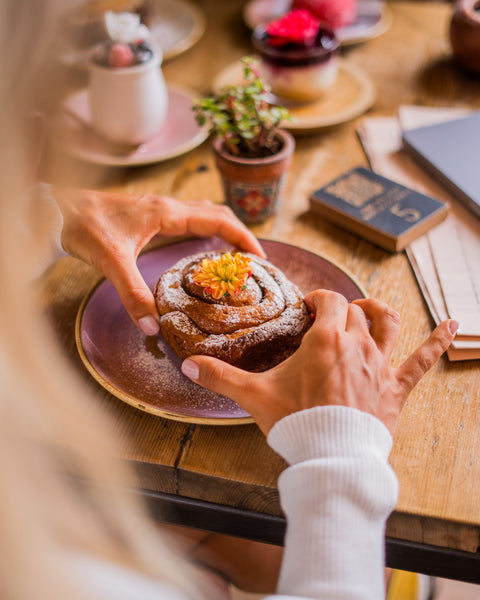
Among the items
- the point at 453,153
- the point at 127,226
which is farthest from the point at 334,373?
the point at 453,153

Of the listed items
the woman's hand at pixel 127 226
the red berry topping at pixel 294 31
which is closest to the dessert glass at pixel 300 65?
the red berry topping at pixel 294 31

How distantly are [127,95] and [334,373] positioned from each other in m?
0.83

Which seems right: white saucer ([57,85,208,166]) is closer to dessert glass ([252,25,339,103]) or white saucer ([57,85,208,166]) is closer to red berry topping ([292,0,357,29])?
dessert glass ([252,25,339,103])

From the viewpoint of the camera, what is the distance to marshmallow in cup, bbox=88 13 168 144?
1.17 metres

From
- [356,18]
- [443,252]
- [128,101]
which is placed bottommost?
[443,252]

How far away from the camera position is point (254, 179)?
107 cm

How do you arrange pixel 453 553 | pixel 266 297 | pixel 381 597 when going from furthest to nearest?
pixel 266 297 → pixel 453 553 → pixel 381 597

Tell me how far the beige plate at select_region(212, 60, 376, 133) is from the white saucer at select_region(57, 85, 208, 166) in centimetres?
16

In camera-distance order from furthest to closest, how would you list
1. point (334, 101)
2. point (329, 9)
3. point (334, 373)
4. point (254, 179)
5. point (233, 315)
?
point (329, 9)
point (334, 101)
point (254, 179)
point (233, 315)
point (334, 373)

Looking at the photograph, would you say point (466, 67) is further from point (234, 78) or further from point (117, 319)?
point (117, 319)

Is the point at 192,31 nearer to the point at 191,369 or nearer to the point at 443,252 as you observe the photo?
the point at 443,252

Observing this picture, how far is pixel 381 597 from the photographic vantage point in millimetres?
576

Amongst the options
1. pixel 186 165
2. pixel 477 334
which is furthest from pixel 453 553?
pixel 186 165

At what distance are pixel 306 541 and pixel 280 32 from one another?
116 cm
